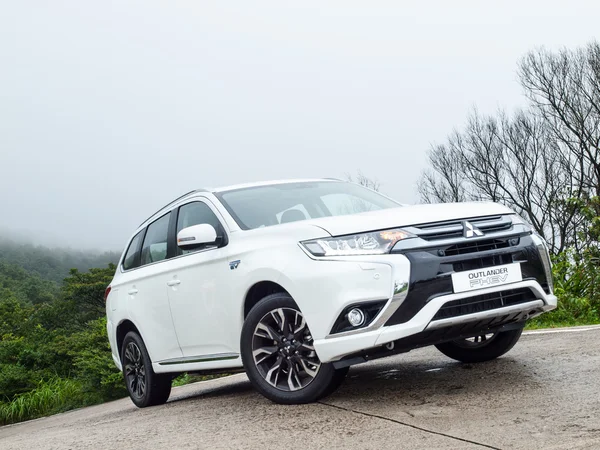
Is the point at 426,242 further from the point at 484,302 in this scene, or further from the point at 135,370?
the point at 135,370

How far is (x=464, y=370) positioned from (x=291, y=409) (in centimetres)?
172

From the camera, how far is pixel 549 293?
5512mm

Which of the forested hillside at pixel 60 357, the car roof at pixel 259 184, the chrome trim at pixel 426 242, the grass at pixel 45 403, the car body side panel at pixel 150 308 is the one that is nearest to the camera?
the chrome trim at pixel 426 242

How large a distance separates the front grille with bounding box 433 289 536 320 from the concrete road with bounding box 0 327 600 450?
0.58m

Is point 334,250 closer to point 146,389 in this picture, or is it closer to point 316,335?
point 316,335

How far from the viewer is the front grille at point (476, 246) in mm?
5074

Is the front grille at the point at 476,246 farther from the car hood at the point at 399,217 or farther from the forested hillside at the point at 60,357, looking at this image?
the forested hillside at the point at 60,357

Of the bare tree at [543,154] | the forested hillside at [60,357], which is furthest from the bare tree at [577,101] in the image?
the forested hillside at [60,357]

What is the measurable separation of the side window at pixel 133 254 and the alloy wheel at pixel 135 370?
2.59 feet

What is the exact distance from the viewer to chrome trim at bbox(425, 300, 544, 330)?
493cm

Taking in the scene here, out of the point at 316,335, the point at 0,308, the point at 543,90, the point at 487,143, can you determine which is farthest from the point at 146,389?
the point at 0,308

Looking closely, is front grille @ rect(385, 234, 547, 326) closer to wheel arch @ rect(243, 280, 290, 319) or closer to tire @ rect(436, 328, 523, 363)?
wheel arch @ rect(243, 280, 290, 319)

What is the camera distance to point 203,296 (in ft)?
20.4

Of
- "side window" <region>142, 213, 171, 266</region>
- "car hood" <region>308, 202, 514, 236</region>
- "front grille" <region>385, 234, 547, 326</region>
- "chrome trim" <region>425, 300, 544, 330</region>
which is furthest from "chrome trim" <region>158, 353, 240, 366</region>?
"chrome trim" <region>425, 300, 544, 330</region>
